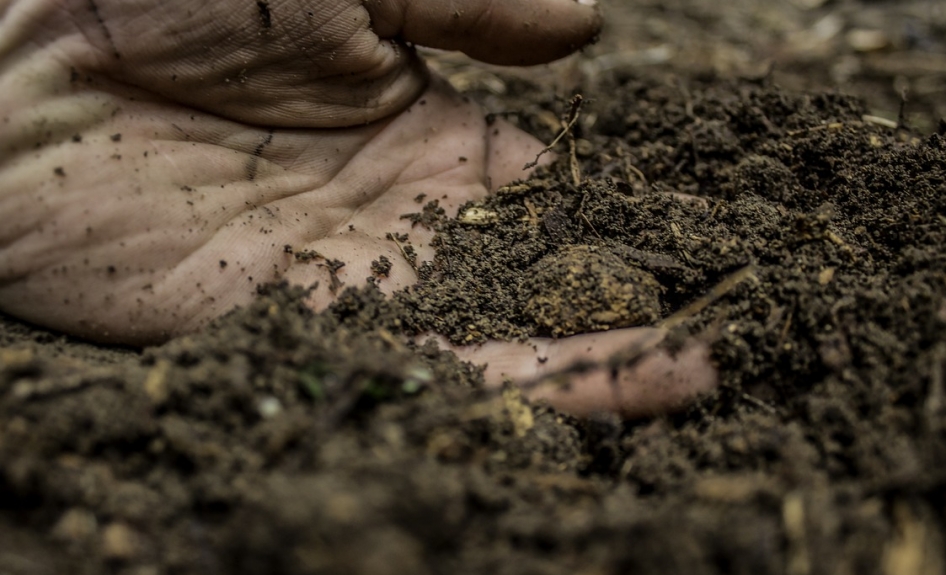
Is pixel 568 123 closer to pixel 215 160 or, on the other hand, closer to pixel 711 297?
pixel 711 297

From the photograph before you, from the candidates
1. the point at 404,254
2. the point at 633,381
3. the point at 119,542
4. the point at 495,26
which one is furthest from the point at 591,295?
the point at 119,542

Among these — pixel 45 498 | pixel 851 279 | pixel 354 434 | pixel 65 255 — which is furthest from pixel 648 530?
pixel 65 255

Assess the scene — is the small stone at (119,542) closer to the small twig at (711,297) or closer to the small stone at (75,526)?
the small stone at (75,526)

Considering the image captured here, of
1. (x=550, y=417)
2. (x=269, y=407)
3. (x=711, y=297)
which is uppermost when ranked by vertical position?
(x=269, y=407)

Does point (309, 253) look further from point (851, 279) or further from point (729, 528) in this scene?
point (851, 279)

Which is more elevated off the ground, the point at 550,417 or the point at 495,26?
the point at 495,26

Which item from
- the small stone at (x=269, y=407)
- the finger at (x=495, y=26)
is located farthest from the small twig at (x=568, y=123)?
the small stone at (x=269, y=407)

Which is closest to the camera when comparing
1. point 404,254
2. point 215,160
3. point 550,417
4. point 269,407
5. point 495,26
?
point 269,407
